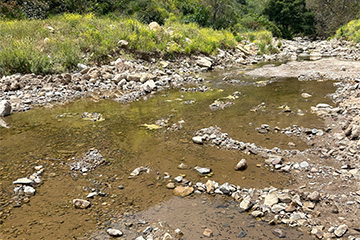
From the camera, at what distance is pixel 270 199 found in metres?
3.88

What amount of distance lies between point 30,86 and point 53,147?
6738 mm

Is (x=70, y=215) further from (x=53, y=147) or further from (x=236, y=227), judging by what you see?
(x=53, y=147)

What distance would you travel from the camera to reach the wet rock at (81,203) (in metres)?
4.00

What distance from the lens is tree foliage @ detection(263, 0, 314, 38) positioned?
37.6 metres

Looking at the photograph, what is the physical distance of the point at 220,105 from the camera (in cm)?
919

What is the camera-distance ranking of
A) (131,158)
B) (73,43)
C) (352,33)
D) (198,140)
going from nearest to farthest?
(131,158) < (198,140) < (73,43) < (352,33)

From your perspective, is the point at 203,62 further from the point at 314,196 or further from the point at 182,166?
the point at 314,196

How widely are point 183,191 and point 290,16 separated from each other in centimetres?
4136

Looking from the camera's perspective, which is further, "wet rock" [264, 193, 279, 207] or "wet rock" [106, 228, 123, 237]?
"wet rock" [264, 193, 279, 207]

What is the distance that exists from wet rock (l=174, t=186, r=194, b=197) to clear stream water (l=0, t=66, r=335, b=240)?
12 cm

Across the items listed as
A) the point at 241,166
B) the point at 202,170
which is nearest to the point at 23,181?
the point at 202,170

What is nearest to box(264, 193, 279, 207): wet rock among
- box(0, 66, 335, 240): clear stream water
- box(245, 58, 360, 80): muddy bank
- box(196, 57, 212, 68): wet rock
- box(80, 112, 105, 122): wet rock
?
box(0, 66, 335, 240): clear stream water

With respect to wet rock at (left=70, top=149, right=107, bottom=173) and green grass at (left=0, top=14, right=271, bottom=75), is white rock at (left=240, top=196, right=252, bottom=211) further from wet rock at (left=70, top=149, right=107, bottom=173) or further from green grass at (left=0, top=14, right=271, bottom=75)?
green grass at (left=0, top=14, right=271, bottom=75)

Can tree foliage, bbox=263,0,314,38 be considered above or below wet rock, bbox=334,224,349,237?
below
